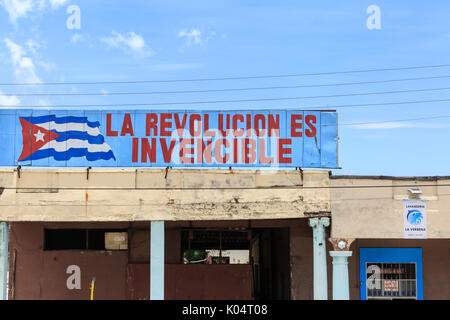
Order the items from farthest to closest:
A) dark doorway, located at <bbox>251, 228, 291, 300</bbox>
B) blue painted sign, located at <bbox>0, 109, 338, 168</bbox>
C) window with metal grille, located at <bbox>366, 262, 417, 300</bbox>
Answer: dark doorway, located at <bbox>251, 228, 291, 300</bbox>, window with metal grille, located at <bbox>366, 262, 417, 300</bbox>, blue painted sign, located at <bbox>0, 109, 338, 168</bbox>

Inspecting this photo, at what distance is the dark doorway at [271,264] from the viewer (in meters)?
23.8

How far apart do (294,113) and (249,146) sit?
1.78 meters

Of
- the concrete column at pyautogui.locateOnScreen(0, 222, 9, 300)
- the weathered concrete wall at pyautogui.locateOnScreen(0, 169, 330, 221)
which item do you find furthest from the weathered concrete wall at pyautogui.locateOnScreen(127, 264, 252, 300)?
the concrete column at pyautogui.locateOnScreen(0, 222, 9, 300)

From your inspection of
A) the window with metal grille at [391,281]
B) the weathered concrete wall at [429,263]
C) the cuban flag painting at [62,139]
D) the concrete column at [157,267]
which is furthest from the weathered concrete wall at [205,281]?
the cuban flag painting at [62,139]

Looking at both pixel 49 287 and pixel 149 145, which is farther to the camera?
pixel 49 287

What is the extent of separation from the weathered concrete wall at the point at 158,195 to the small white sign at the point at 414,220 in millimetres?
2441

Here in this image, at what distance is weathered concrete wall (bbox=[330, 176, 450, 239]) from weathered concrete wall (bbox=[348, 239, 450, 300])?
239 centimetres

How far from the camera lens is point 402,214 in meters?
19.2

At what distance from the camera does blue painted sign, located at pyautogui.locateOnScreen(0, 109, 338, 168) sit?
64.2 ft

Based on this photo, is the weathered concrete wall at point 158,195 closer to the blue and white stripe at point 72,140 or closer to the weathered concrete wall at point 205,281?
the blue and white stripe at point 72,140

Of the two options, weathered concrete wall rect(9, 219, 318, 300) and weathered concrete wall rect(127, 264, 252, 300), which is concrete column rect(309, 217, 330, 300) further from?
weathered concrete wall rect(127, 264, 252, 300)

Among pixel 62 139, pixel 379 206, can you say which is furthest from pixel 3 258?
pixel 379 206
